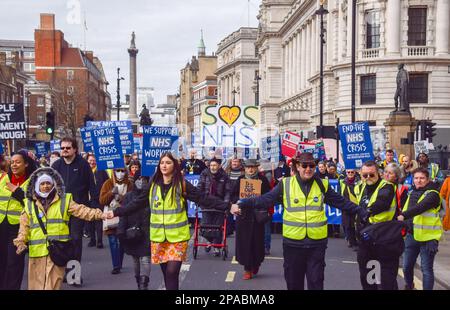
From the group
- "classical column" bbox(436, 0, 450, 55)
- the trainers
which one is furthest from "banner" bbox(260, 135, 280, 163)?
"classical column" bbox(436, 0, 450, 55)

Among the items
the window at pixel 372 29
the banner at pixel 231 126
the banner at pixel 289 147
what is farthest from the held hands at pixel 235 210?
the window at pixel 372 29

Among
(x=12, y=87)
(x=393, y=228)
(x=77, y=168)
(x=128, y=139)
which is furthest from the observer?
(x=12, y=87)

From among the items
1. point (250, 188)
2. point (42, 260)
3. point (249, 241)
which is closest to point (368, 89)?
point (250, 188)

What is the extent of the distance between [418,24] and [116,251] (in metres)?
42.9

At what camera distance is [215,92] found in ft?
499

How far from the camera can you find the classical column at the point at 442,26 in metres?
49.5

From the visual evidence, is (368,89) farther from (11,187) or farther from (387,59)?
(11,187)

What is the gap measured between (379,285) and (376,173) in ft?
4.27

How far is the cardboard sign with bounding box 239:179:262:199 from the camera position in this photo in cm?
1221

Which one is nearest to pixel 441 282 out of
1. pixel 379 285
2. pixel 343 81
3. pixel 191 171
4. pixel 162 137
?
pixel 379 285

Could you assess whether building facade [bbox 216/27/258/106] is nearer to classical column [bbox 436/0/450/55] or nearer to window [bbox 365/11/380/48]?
A: window [bbox 365/11/380/48]

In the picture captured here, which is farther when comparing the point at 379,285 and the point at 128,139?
the point at 128,139

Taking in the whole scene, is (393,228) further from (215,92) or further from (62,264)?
(215,92)

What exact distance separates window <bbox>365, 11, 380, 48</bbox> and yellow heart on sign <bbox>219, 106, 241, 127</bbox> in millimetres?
33152
